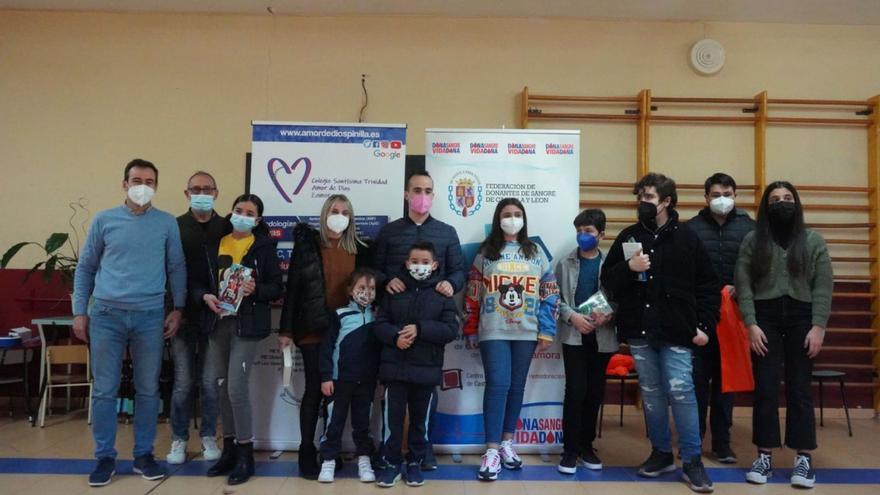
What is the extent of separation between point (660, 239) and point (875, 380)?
10.9 ft

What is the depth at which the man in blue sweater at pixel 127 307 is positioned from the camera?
284 centimetres

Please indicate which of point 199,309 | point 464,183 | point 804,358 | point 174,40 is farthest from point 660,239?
point 174,40

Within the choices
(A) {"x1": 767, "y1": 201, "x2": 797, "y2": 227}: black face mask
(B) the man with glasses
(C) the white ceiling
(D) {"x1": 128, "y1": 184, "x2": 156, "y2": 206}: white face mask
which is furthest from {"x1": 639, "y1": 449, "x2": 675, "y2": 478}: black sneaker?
(C) the white ceiling

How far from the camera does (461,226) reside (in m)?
3.47

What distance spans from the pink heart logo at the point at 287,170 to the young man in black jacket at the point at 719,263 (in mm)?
2448

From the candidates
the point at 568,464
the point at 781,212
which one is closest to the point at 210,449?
the point at 568,464

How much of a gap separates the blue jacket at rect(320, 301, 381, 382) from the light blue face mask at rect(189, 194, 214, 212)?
1036mm

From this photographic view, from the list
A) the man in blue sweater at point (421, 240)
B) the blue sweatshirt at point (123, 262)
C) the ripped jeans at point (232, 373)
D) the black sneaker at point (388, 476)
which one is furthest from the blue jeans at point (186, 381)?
the man in blue sweater at point (421, 240)

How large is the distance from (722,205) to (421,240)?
1.89 m

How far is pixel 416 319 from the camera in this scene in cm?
285

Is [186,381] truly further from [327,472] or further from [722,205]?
[722,205]

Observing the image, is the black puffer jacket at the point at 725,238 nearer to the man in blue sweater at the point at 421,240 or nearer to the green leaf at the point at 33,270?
the man in blue sweater at the point at 421,240

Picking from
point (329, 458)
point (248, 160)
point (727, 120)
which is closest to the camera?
point (329, 458)

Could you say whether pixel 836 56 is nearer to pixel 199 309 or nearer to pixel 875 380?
pixel 875 380
